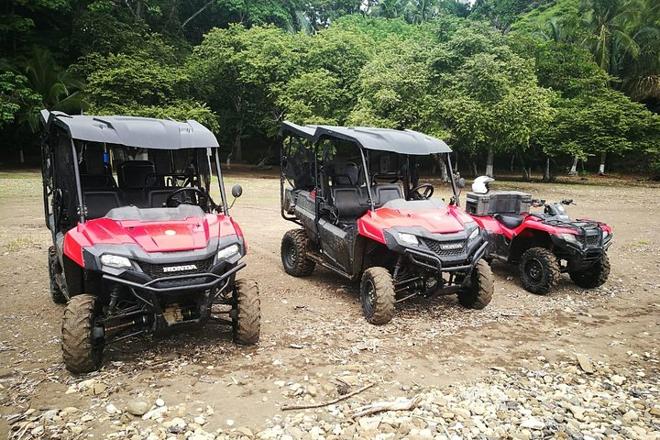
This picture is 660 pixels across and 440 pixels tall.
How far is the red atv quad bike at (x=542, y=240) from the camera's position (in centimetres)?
701

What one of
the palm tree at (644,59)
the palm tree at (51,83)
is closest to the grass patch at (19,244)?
the palm tree at (51,83)

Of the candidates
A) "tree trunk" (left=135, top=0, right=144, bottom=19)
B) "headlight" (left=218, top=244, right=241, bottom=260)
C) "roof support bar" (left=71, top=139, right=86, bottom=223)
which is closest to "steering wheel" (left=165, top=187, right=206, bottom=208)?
"roof support bar" (left=71, top=139, right=86, bottom=223)

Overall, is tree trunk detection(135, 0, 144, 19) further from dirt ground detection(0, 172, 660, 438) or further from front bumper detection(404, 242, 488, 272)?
front bumper detection(404, 242, 488, 272)

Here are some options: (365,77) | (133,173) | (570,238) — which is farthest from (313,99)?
(570,238)

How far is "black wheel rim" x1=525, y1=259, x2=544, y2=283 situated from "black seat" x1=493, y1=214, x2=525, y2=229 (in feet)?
2.41

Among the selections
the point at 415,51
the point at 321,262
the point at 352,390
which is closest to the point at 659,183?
the point at 415,51

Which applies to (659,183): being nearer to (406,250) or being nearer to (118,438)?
(406,250)

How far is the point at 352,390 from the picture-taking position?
165 inches

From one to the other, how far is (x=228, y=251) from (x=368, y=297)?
78.2 inches

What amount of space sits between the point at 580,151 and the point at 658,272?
17413 millimetres

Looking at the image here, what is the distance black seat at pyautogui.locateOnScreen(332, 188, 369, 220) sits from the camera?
743cm

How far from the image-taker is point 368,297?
598 cm

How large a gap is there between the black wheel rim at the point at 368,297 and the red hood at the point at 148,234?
177 centimetres

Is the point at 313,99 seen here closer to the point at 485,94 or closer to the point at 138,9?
the point at 485,94
